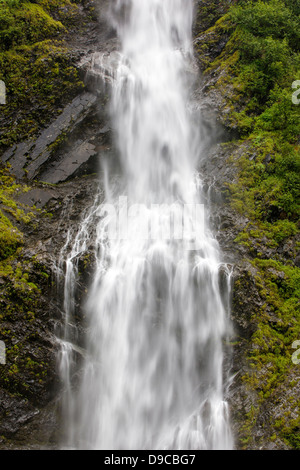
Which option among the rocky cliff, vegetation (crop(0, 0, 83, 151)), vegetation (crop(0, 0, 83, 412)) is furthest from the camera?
vegetation (crop(0, 0, 83, 151))

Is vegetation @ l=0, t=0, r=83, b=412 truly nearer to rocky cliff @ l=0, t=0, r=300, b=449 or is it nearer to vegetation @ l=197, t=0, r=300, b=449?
rocky cliff @ l=0, t=0, r=300, b=449

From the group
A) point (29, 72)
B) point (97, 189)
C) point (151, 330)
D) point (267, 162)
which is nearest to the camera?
point (151, 330)

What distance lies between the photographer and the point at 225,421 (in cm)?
674

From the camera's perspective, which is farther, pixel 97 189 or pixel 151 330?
pixel 97 189

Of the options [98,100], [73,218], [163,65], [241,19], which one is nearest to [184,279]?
[73,218]

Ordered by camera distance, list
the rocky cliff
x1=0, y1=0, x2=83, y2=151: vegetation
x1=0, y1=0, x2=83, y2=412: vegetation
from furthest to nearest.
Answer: x1=0, y1=0, x2=83, y2=151: vegetation < x1=0, y1=0, x2=83, y2=412: vegetation < the rocky cliff

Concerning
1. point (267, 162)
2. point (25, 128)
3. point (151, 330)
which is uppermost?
point (25, 128)

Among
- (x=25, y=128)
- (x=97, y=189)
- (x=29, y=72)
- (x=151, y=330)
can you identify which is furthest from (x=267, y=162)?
(x=29, y=72)

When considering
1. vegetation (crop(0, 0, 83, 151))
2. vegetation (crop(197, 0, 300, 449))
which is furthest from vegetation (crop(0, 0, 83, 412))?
vegetation (crop(197, 0, 300, 449))

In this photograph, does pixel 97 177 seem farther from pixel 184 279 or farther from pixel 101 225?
pixel 184 279

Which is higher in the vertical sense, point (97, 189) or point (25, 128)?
point (25, 128)

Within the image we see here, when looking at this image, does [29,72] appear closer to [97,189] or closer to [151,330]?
[97,189]

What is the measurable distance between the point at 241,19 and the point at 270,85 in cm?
307

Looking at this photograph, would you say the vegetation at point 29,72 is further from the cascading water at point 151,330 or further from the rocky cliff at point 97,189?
the cascading water at point 151,330
